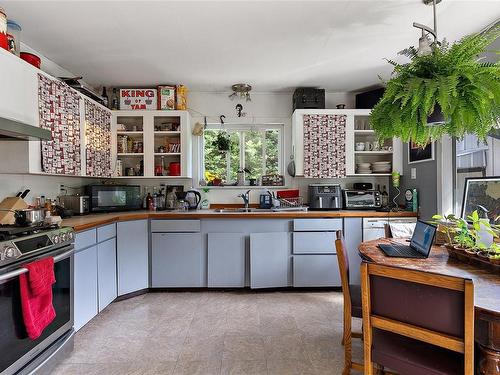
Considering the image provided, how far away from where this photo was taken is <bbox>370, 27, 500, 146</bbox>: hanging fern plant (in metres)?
1.29

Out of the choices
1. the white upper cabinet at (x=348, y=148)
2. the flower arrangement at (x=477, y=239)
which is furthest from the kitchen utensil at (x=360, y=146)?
the flower arrangement at (x=477, y=239)

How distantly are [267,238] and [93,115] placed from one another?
2.33 metres

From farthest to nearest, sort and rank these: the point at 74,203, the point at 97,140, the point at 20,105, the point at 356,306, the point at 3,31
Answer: the point at 97,140, the point at 74,203, the point at 20,105, the point at 3,31, the point at 356,306

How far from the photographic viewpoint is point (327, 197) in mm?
A: 3555

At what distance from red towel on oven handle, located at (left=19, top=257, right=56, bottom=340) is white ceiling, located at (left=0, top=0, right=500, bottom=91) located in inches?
72.0

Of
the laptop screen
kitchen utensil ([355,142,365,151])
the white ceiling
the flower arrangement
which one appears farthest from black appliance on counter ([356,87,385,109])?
the flower arrangement

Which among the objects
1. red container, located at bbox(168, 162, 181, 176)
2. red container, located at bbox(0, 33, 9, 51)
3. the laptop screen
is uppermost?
red container, located at bbox(0, 33, 9, 51)

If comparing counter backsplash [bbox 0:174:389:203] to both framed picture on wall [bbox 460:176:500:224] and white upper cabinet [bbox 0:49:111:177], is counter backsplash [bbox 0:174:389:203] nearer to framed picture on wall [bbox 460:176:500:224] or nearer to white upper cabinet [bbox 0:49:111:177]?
white upper cabinet [bbox 0:49:111:177]

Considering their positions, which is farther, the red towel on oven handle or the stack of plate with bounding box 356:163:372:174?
the stack of plate with bounding box 356:163:372:174

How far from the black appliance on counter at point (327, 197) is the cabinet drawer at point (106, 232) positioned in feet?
7.53

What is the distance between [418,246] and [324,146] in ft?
6.61

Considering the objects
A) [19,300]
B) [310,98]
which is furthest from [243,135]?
[19,300]

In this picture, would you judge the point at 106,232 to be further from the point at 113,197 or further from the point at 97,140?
the point at 97,140

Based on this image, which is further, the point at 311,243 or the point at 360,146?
the point at 360,146
